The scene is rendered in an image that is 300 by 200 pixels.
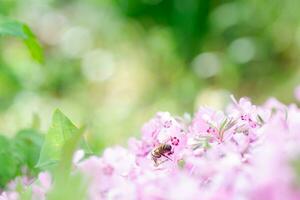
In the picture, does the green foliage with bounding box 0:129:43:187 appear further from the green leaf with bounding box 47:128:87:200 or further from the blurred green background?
the blurred green background

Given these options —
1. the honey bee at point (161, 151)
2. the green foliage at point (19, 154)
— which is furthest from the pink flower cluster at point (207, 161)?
the green foliage at point (19, 154)

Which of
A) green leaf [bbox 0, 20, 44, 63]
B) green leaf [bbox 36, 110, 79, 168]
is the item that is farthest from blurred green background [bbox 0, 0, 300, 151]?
green leaf [bbox 36, 110, 79, 168]

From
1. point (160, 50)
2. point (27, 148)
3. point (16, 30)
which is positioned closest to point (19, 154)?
point (27, 148)

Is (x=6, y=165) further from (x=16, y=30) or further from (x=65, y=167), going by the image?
(x=65, y=167)

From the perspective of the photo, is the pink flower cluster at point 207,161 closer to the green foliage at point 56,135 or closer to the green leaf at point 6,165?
the green foliage at point 56,135

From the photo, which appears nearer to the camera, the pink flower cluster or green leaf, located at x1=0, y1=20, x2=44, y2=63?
the pink flower cluster

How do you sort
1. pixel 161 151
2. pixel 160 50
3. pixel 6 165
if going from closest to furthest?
pixel 161 151, pixel 6 165, pixel 160 50
